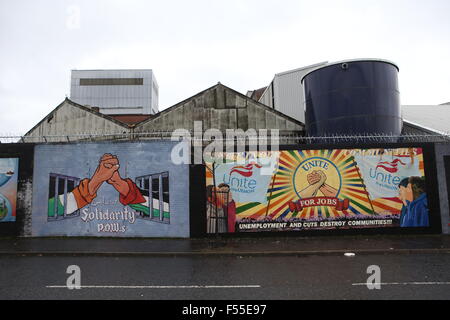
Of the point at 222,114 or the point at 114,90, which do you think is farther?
the point at 114,90

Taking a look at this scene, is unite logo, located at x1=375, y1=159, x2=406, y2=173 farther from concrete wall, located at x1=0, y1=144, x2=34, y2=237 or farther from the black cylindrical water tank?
concrete wall, located at x1=0, y1=144, x2=34, y2=237

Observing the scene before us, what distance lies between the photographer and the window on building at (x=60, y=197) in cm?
1083

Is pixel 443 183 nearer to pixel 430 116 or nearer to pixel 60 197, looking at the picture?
pixel 430 116

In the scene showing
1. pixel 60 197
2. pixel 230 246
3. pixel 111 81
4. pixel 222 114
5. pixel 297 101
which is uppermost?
pixel 111 81

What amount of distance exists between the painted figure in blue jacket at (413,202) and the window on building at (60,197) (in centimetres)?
1186

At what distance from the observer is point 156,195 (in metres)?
10.7

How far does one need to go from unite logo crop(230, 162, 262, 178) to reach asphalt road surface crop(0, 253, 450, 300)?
3.40 m

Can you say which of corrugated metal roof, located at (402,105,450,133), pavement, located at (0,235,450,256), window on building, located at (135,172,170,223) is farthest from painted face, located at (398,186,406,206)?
window on building, located at (135,172,170,223)

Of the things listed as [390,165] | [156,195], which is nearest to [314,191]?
[390,165]

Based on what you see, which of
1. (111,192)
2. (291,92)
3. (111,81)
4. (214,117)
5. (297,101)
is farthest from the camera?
(111,81)

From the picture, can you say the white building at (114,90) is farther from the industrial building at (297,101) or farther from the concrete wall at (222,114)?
the concrete wall at (222,114)

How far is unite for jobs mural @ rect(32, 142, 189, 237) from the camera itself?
1065 cm

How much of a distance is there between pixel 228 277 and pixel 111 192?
20.9 feet
